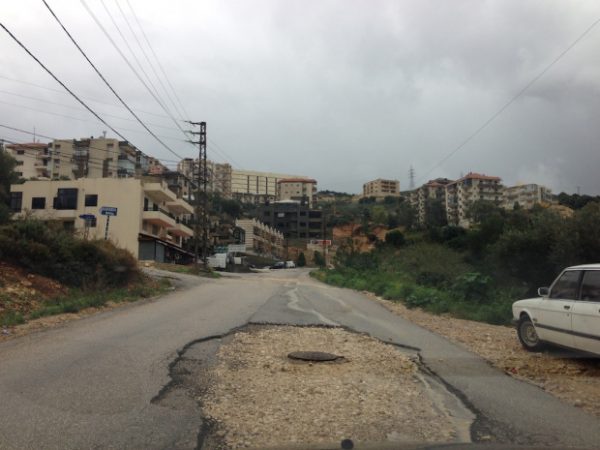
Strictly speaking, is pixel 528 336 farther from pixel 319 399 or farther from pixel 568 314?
pixel 319 399

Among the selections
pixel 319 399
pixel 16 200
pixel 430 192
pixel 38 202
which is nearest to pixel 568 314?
pixel 319 399

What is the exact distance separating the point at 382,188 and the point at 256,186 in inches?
1768

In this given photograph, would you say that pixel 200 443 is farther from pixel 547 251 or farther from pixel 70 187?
pixel 70 187

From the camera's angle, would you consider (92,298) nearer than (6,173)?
Yes

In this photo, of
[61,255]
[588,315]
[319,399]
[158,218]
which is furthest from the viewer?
[158,218]

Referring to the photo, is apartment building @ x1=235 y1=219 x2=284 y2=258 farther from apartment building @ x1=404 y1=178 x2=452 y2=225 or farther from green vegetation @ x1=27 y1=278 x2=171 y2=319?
green vegetation @ x1=27 y1=278 x2=171 y2=319

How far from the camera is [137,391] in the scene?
245 inches

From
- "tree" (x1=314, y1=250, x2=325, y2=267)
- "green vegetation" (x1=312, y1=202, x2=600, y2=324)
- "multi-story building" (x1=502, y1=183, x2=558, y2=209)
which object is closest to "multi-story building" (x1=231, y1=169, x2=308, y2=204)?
"multi-story building" (x1=502, y1=183, x2=558, y2=209)

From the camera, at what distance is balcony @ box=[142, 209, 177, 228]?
57000 millimetres

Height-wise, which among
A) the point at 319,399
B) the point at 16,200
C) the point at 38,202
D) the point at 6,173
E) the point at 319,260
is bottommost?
the point at 319,399

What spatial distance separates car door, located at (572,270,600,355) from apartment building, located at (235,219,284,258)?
9280 cm

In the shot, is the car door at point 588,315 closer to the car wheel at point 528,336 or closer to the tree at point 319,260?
the car wheel at point 528,336

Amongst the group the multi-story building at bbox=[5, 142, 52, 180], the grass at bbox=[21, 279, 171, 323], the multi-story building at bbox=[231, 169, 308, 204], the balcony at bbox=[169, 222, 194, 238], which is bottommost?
the grass at bbox=[21, 279, 171, 323]

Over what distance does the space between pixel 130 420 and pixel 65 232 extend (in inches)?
651
